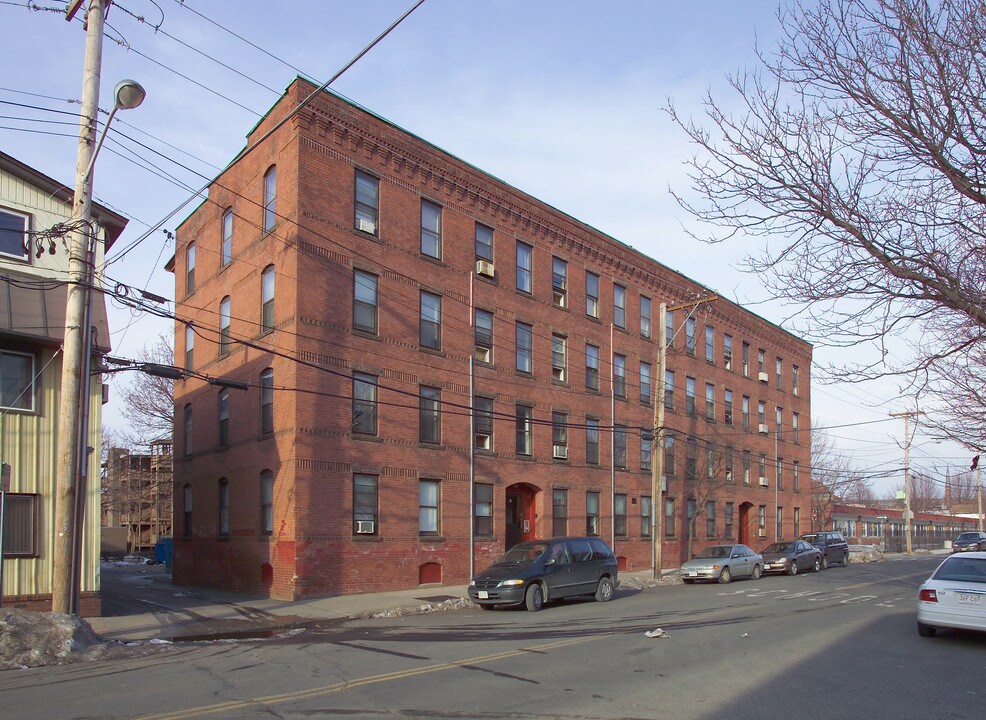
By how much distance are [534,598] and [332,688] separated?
984 cm

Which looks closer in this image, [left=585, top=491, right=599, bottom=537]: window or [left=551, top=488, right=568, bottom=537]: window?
[left=551, top=488, right=568, bottom=537]: window

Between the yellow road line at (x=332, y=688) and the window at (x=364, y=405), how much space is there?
1196 cm

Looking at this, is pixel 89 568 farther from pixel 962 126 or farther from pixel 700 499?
pixel 700 499

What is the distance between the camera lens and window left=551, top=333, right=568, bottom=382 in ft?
103

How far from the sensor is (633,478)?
35.3 metres

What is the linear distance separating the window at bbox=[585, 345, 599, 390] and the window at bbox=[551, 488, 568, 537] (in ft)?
15.0

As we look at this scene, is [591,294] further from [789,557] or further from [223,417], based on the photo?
[223,417]

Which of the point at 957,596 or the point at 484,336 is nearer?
the point at 957,596

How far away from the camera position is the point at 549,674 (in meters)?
10.3

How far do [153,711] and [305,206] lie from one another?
1652 cm

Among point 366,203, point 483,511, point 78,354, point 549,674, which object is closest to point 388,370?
point 366,203

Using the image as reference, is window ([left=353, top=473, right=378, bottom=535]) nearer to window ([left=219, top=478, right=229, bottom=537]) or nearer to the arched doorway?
window ([left=219, top=478, right=229, bottom=537])

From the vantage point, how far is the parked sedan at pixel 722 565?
28.7 meters

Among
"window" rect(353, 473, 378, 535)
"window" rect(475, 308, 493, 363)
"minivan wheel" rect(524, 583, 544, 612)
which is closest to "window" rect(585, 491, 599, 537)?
"window" rect(475, 308, 493, 363)
